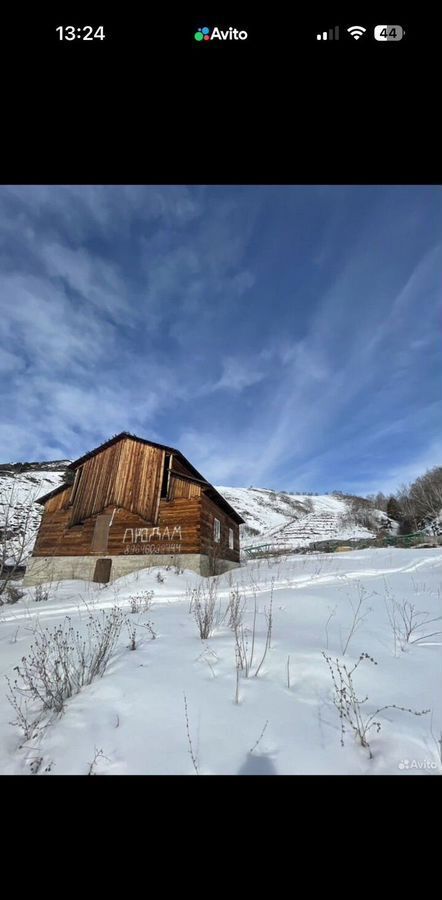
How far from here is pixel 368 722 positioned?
211 centimetres

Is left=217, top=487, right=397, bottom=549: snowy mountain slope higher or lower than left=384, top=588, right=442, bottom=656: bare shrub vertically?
higher

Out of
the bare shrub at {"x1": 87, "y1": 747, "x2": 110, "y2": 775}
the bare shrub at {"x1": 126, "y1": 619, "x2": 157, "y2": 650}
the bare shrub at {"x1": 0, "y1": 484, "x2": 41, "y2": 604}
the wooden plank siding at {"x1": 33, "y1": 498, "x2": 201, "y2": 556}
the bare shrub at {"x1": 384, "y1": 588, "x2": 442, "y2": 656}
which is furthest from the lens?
the wooden plank siding at {"x1": 33, "y1": 498, "x2": 201, "y2": 556}

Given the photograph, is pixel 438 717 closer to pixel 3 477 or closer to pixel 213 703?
pixel 213 703

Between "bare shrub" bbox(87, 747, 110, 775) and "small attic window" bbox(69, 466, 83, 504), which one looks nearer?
"bare shrub" bbox(87, 747, 110, 775)
